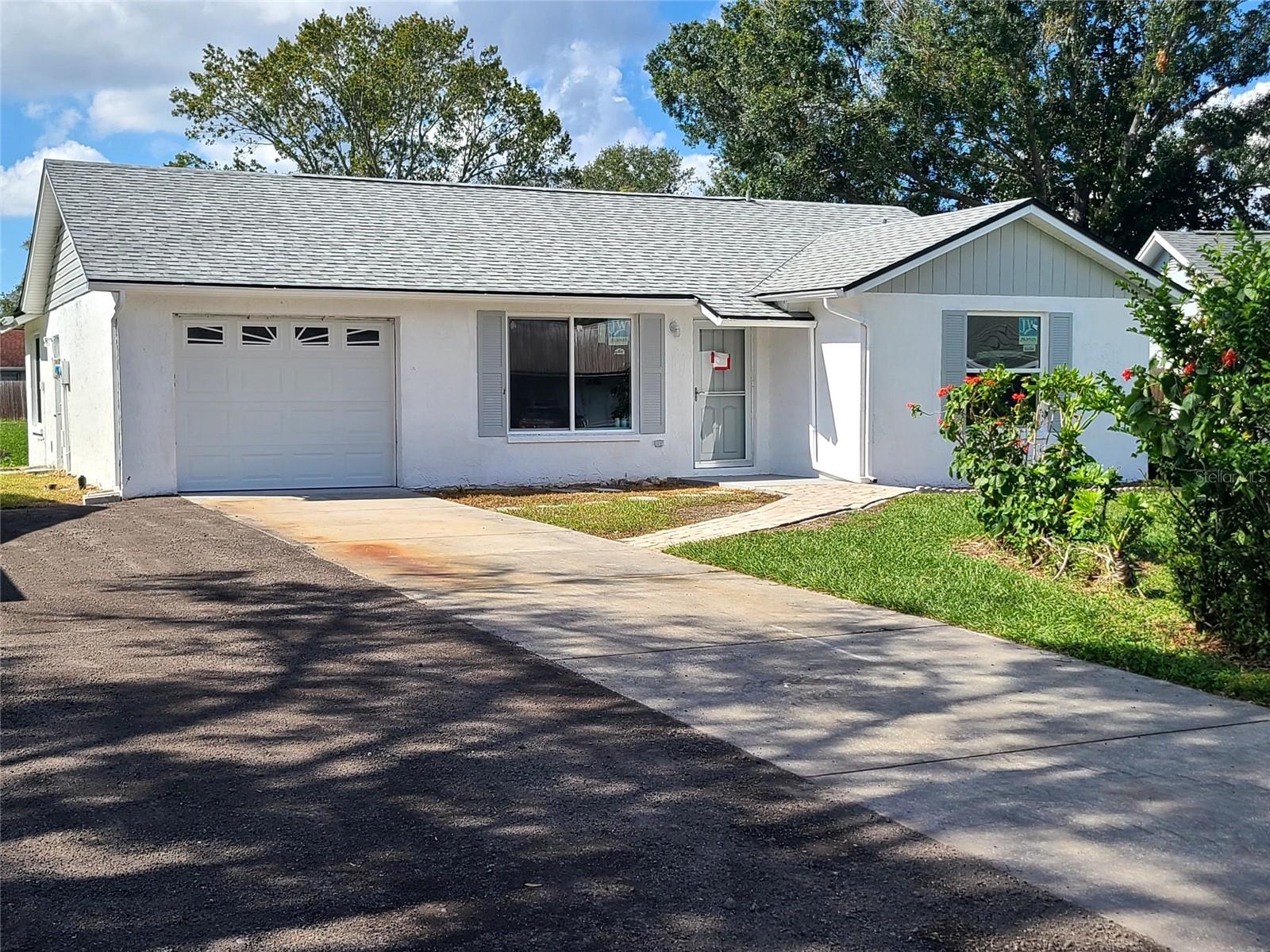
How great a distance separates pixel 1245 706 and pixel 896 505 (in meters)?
8.06

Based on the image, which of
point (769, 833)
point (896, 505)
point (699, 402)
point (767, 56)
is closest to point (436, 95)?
point (767, 56)

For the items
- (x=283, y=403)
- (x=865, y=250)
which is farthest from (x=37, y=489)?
(x=865, y=250)

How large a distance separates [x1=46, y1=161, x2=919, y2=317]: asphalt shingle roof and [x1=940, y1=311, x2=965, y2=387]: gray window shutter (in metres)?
2.04

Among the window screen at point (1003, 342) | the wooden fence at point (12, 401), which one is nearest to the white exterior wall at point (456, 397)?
the window screen at point (1003, 342)

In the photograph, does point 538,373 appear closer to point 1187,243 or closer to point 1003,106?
point 1187,243

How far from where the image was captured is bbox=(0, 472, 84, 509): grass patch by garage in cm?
1570

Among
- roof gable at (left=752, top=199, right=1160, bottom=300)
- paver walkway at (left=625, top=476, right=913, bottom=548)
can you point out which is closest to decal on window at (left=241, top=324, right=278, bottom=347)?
paver walkway at (left=625, top=476, right=913, bottom=548)

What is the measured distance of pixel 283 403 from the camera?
16.8m

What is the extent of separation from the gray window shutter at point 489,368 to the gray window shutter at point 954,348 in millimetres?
5943

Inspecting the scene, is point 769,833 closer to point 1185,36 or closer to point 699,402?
point 699,402

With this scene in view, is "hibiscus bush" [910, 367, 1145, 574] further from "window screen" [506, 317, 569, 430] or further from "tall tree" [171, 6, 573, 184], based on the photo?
"tall tree" [171, 6, 573, 184]

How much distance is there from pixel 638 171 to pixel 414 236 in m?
42.3

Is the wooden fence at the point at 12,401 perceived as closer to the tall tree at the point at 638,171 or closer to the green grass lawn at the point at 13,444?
the green grass lawn at the point at 13,444

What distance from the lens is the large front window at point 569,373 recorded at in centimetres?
1764
